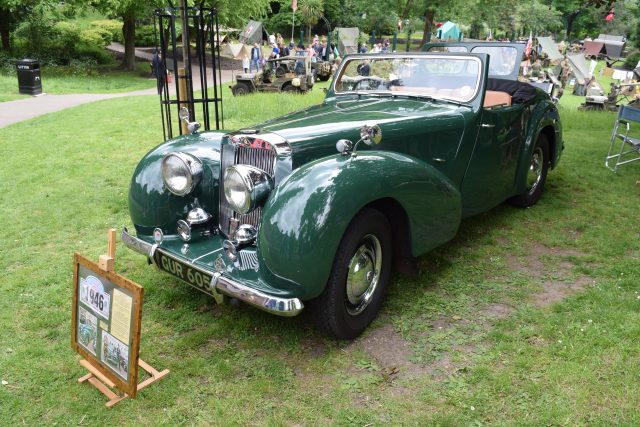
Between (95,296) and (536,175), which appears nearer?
(95,296)

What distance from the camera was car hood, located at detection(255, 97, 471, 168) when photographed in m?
3.25

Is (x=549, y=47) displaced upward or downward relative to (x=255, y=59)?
upward

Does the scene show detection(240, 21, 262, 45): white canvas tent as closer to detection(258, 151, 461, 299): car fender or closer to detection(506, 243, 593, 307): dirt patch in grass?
detection(506, 243, 593, 307): dirt patch in grass

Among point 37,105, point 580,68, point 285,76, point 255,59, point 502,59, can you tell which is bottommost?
point 37,105

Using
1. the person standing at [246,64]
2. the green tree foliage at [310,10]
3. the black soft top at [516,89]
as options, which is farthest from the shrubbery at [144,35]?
A: the black soft top at [516,89]

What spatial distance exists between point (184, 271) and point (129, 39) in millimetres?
24273

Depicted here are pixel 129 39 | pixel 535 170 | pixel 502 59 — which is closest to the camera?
→ pixel 535 170

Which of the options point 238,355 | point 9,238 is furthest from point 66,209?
point 238,355

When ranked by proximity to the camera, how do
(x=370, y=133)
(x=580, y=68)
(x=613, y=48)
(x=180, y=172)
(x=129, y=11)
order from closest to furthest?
(x=370, y=133), (x=180, y=172), (x=580, y=68), (x=129, y=11), (x=613, y=48)

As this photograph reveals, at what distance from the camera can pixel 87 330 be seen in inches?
109

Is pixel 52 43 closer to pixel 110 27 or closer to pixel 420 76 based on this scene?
pixel 110 27

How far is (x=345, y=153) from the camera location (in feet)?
9.96

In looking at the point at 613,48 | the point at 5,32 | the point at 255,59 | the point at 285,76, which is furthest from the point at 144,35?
the point at 613,48

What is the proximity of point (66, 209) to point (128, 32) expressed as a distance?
832 inches
